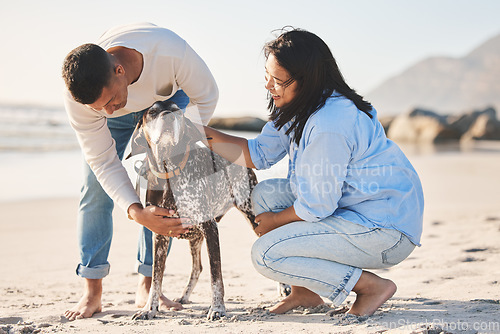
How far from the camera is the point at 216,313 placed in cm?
350

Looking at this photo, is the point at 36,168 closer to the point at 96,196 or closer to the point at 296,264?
the point at 96,196

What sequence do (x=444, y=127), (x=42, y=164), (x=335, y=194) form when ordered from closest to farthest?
1. (x=335, y=194)
2. (x=42, y=164)
3. (x=444, y=127)

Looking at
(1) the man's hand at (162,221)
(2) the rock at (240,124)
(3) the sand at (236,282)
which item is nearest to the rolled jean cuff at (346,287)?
(3) the sand at (236,282)

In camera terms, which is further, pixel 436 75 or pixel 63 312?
pixel 436 75

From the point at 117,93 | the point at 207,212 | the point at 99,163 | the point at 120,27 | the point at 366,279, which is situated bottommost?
the point at 366,279

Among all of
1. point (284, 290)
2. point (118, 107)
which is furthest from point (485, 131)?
point (118, 107)

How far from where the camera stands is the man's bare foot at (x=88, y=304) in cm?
376

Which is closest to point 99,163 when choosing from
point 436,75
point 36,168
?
point 36,168

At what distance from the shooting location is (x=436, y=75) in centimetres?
10600

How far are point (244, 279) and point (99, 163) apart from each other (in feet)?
5.64

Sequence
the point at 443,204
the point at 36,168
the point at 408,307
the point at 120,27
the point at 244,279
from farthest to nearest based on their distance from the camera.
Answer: the point at 36,168, the point at 443,204, the point at 244,279, the point at 120,27, the point at 408,307

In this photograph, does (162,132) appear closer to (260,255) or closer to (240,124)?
(260,255)

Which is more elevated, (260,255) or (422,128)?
(260,255)

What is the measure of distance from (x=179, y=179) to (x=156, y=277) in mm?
744
